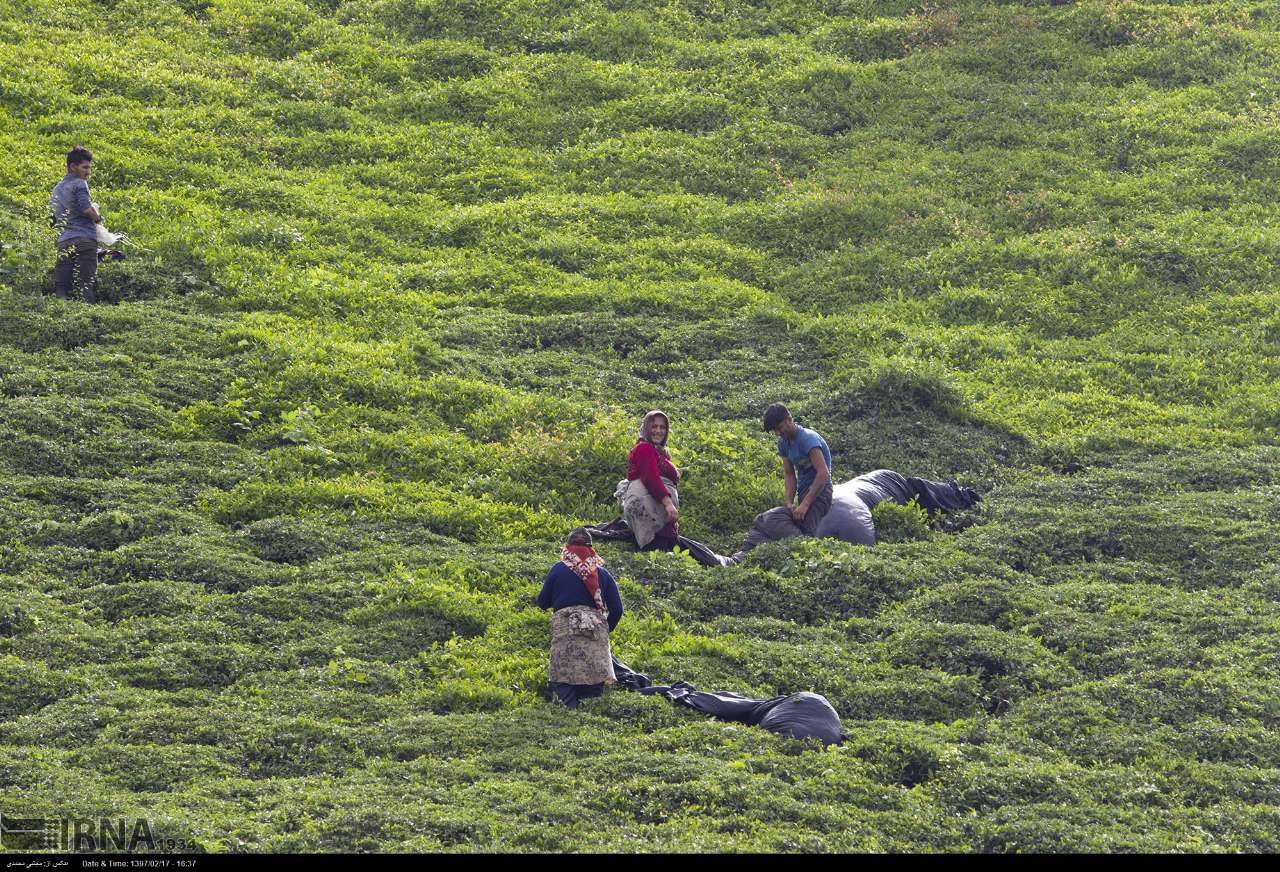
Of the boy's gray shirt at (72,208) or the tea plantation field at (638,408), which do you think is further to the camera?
the boy's gray shirt at (72,208)

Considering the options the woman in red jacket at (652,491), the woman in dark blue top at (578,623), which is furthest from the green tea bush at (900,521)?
the woman in dark blue top at (578,623)

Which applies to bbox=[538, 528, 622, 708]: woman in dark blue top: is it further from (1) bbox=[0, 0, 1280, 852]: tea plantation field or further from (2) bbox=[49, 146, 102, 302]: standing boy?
(2) bbox=[49, 146, 102, 302]: standing boy

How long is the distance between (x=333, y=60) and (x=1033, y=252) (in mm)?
14637

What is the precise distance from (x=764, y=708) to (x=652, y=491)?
3.83 m

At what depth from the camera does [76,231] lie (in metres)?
18.3

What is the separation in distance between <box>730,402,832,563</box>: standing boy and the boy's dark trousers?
948 cm

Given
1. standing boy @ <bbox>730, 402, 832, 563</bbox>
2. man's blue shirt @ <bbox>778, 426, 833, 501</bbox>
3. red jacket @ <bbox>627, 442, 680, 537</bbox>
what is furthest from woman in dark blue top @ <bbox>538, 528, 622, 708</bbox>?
man's blue shirt @ <bbox>778, 426, 833, 501</bbox>

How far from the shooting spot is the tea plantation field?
398 inches

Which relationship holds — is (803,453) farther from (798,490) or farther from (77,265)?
(77,265)

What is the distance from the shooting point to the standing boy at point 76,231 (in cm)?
1792

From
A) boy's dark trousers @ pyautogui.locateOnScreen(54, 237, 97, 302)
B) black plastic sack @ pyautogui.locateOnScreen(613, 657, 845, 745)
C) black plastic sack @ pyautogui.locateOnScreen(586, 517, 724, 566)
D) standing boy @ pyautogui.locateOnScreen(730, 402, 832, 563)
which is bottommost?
black plastic sack @ pyautogui.locateOnScreen(613, 657, 845, 745)

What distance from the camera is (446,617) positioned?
42.2 ft

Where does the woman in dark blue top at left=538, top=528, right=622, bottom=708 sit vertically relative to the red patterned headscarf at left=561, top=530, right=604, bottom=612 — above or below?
below

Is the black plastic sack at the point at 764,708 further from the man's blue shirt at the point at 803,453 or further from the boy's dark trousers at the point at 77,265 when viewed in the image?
the boy's dark trousers at the point at 77,265
